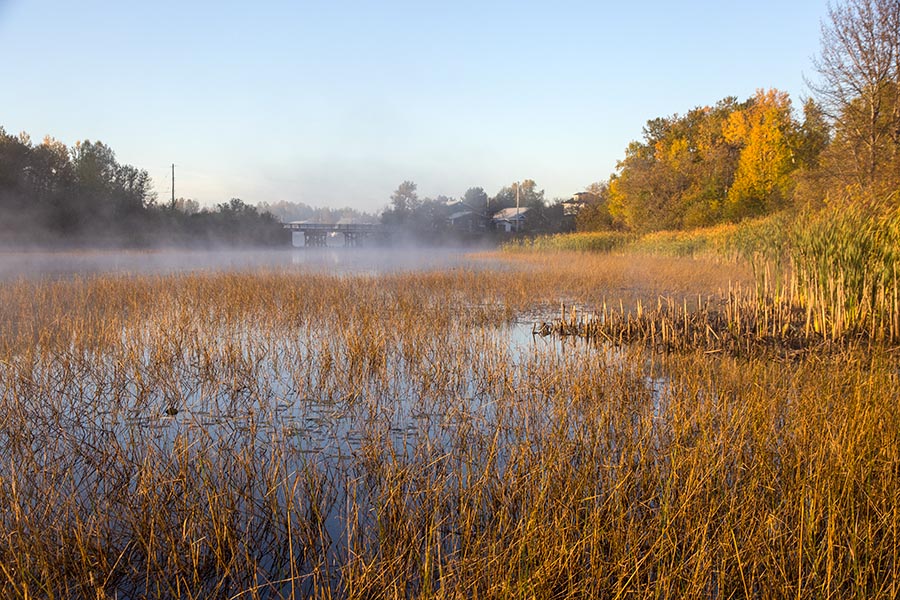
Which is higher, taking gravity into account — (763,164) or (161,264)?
(763,164)

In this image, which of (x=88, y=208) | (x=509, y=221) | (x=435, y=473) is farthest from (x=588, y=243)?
(x=88, y=208)

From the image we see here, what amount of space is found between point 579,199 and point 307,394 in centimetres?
6901

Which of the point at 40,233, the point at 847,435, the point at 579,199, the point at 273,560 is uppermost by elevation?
the point at 579,199

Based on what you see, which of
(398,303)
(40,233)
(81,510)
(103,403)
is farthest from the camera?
(40,233)

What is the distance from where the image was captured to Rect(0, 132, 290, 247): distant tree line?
1492 inches

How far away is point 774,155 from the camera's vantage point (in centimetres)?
3834

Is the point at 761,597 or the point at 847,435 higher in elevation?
the point at 847,435

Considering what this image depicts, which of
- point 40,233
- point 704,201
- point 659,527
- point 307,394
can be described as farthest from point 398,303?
point 40,233

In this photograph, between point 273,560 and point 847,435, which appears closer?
point 273,560

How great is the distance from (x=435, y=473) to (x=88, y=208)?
50.2m

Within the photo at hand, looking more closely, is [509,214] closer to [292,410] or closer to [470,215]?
[470,215]

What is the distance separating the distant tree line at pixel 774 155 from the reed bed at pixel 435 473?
275 inches

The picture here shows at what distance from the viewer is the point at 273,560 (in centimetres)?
267

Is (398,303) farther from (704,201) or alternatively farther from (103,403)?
(704,201)
